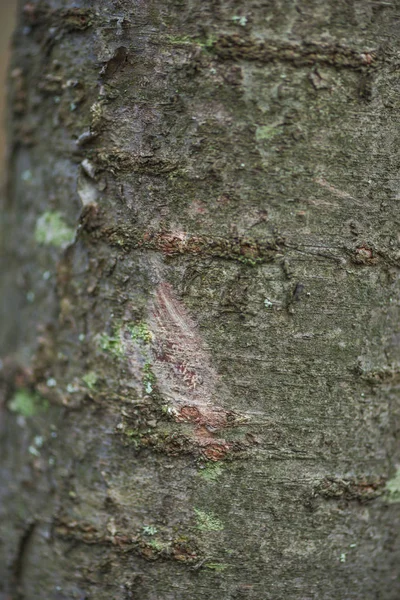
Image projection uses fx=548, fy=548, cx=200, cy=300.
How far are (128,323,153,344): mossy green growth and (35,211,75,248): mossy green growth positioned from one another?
23 cm

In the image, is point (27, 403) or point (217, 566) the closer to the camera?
point (217, 566)

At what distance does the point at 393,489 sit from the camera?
101 centimetres

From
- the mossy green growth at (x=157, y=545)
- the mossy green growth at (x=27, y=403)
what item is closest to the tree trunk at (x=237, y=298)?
the mossy green growth at (x=157, y=545)

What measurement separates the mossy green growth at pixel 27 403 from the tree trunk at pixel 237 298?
0.16 meters

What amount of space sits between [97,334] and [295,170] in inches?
18.0

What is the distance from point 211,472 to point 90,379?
28cm

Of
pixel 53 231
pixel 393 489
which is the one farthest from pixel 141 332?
pixel 393 489

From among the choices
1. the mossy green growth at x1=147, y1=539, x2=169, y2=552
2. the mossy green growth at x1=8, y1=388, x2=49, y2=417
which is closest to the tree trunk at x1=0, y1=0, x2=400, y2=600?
the mossy green growth at x1=147, y1=539, x2=169, y2=552

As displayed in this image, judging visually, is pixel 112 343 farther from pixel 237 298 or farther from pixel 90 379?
pixel 237 298

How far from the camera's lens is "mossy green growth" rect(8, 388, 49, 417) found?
1151 mm

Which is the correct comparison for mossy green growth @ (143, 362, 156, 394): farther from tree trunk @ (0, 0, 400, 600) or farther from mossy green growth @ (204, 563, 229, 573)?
mossy green growth @ (204, 563, 229, 573)

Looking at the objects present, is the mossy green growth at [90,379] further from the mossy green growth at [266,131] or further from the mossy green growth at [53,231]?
the mossy green growth at [266,131]

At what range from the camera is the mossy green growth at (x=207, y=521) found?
0.94 m

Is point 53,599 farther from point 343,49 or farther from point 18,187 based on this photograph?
point 343,49
